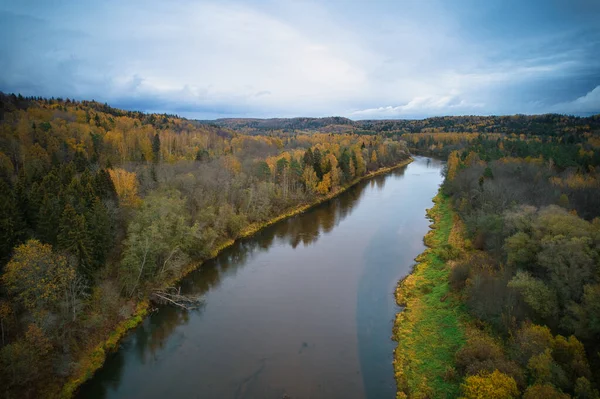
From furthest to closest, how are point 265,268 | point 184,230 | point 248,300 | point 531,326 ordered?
point 265,268 → point 184,230 → point 248,300 → point 531,326

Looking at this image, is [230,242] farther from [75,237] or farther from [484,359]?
[484,359]

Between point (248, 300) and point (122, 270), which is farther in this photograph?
point (248, 300)

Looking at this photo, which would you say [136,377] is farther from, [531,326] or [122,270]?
[531,326]

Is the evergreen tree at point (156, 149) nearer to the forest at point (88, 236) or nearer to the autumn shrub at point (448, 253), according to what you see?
the forest at point (88, 236)

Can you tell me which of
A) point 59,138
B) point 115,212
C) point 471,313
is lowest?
point 471,313

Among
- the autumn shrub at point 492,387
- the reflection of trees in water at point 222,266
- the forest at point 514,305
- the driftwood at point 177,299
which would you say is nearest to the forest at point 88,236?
the driftwood at point 177,299

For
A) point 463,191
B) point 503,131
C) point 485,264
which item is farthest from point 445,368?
point 503,131

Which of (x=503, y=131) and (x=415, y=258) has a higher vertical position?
(x=503, y=131)
